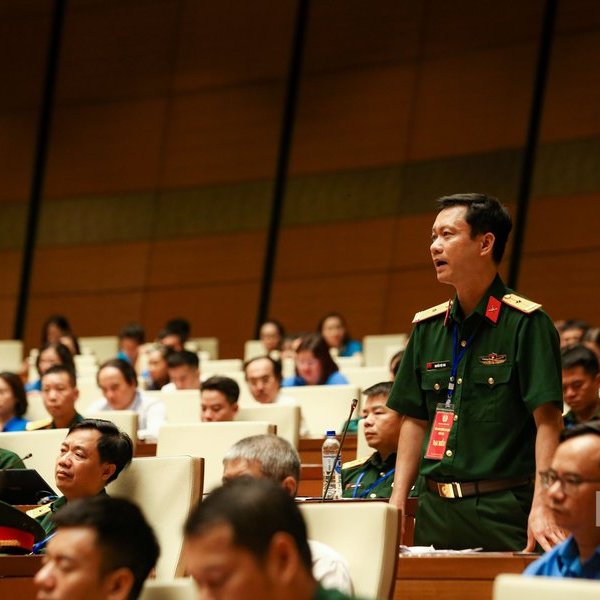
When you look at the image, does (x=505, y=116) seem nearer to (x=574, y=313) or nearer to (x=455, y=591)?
(x=574, y=313)

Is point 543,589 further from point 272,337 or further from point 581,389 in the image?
point 272,337

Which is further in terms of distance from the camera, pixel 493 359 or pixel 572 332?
pixel 572 332

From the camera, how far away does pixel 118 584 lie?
2260 millimetres

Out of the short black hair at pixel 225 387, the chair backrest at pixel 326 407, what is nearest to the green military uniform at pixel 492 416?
the short black hair at pixel 225 387

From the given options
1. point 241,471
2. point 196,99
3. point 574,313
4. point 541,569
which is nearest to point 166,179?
point 196,99

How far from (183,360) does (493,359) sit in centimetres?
432

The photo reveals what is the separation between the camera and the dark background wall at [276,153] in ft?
32.0

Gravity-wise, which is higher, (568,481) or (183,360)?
(568,481)

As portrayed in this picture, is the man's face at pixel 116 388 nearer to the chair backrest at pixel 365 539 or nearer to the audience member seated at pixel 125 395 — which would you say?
the audience member seated at pixel 125 395

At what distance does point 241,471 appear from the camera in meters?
3.37

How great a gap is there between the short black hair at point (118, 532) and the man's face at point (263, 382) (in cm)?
426

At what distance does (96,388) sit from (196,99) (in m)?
4.67

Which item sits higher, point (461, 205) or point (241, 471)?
point (461, 205)

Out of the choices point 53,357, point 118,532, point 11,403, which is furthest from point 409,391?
point 53,357
